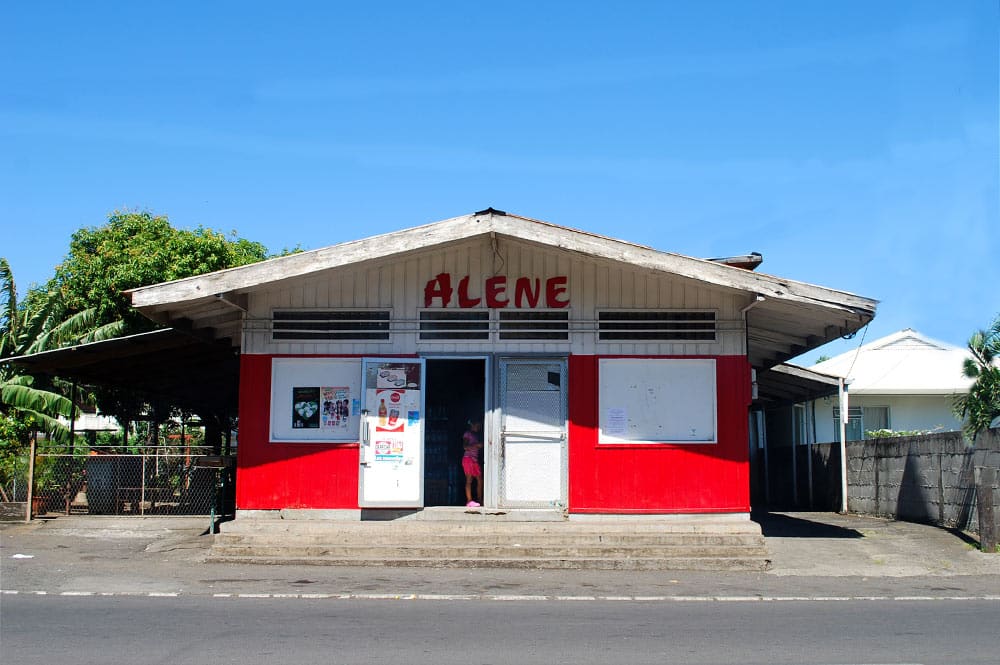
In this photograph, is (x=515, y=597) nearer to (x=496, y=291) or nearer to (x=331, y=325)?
(x=496, y=291)

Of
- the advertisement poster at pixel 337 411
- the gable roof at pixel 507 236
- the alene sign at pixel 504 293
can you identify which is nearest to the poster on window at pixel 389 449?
the advertisement poster at pixel 337 411

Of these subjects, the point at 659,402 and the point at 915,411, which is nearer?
the point at 659,402

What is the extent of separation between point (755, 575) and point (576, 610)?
3894mm

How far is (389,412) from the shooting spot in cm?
1430

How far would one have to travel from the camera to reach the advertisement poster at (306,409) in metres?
14.4

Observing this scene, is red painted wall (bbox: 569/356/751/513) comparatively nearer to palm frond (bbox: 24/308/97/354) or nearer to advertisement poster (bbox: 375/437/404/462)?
advertisement poster (bbox: 375/437/404/462)

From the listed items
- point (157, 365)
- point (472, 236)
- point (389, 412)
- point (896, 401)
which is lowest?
point (389, 412)

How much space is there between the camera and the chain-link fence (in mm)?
17750

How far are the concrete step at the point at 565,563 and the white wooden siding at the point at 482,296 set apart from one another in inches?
121

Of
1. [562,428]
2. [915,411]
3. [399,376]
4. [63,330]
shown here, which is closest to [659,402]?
[562,428]

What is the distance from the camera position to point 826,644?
311 inches

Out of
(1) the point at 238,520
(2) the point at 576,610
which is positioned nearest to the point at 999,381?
(2) the point at 576,610

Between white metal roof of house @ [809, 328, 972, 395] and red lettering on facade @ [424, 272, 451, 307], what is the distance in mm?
12717

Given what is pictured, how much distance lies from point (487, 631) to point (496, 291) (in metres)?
6.81
